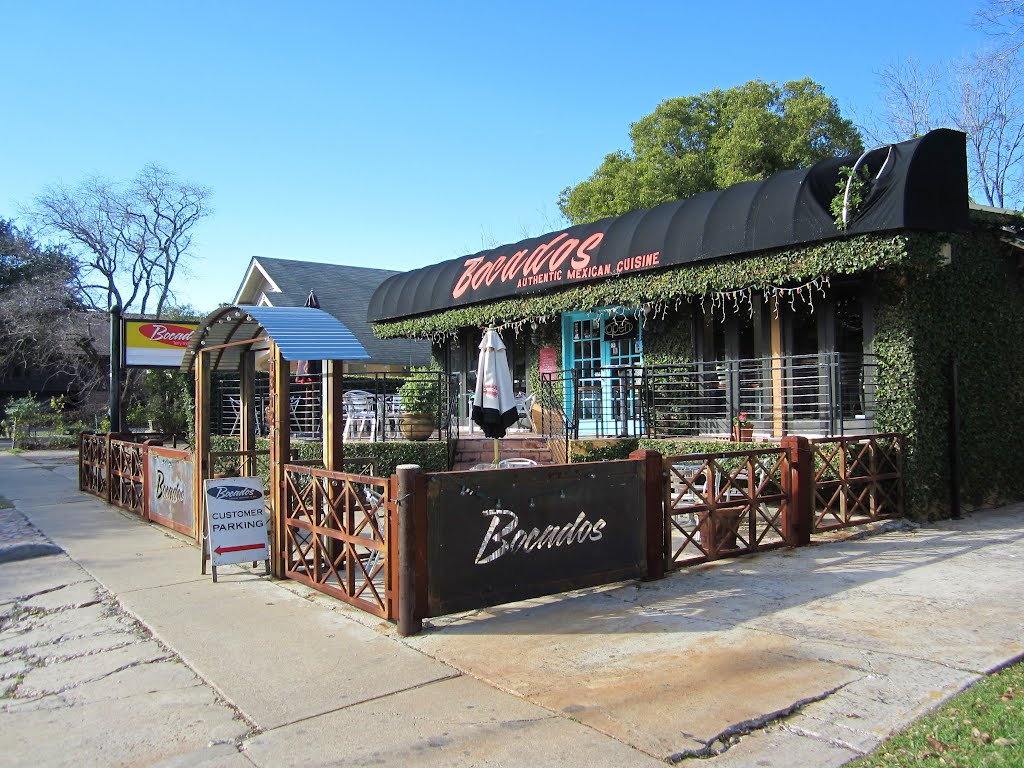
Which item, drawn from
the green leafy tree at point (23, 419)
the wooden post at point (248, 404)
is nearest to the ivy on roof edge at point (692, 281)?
the wooden post at point (248, 404)

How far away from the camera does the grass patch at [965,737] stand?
3.62 m

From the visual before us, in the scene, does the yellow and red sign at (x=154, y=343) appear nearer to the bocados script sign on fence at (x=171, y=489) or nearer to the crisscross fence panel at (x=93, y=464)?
the crisscross fence panel at (x=93, y=464)

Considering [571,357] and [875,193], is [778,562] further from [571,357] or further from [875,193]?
[571,357]

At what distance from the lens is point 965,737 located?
12.6ft

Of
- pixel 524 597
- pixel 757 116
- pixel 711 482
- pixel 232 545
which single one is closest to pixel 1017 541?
pixel 711 482

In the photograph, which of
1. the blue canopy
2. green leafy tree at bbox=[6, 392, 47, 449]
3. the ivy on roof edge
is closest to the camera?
the blue canopy

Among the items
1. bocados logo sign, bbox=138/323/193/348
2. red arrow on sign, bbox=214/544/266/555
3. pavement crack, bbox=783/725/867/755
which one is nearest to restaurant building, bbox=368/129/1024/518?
red arrow on sign, bbox=214/544/266/555

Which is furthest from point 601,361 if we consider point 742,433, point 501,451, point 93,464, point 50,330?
point 50,330

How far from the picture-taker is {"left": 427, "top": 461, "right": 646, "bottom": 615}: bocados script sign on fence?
5.82 meters

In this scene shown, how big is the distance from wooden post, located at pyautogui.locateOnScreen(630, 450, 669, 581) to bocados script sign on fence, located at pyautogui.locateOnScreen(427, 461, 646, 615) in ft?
0.26

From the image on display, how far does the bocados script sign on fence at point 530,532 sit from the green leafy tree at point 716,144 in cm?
1805

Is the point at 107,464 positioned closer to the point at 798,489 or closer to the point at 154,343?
the point at 154,343

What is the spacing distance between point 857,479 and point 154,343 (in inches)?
561

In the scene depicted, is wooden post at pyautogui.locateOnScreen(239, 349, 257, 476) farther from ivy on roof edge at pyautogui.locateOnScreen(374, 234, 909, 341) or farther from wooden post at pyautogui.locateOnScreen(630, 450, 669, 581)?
ivy on roof edge at pyautogui.locateOnScreen(374, 234, 909, 341)
